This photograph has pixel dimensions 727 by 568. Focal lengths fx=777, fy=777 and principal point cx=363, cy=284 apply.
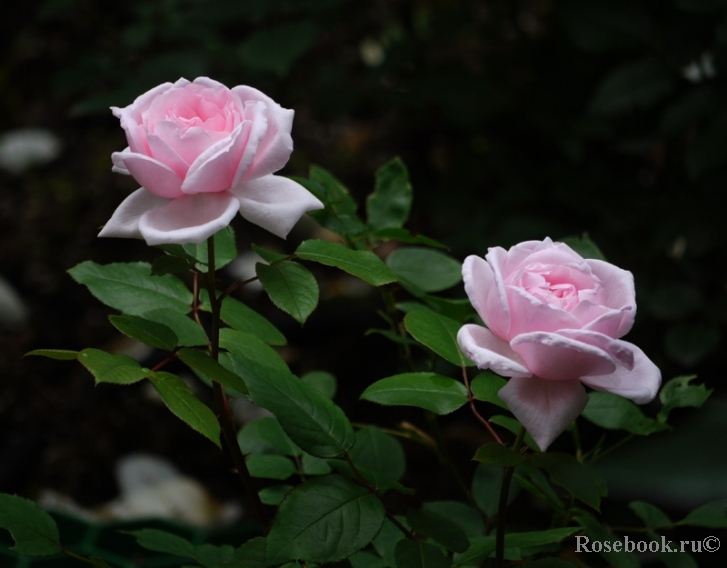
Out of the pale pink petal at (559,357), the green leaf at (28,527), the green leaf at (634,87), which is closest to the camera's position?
the pale pink petal at (559,357)

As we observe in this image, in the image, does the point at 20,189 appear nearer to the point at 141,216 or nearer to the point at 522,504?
the point at 522,504

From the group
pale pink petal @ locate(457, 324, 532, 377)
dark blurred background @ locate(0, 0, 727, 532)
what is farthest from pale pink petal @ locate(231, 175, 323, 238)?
dark blurred background @ locate(0, 0, 727, 532)

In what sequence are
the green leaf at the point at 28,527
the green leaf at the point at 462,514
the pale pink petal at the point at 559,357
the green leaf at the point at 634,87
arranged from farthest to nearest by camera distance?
the green leaf at the point at 634,87, the green leaf at the point at 462,514, the green leaf at the point at 28,527, the pale pink petal at the point at 559,357

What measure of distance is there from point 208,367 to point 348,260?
0.32ft

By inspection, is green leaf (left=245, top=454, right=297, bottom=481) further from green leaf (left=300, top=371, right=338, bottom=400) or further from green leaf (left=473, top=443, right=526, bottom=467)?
green leaf (left=473, top=443, right=526, bottom=467)

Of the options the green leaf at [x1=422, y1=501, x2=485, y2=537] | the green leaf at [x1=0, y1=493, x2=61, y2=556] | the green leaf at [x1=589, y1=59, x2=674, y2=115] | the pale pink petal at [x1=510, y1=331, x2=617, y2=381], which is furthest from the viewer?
the green leaf at [x1=589, y1=59, x2=674, y2=115]

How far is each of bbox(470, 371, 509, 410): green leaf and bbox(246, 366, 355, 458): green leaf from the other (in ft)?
0.23

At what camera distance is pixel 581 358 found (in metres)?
0.36

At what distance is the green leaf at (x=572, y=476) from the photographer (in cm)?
38

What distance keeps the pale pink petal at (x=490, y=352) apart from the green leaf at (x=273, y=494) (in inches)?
8.1

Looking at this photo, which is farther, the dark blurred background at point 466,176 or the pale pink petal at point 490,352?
the dark blurred background at point 466,176

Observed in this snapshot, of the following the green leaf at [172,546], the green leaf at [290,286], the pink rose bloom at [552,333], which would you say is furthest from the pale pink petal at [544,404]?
the green leaf at [172,546]

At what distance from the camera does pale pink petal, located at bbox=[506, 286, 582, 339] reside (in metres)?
0.36

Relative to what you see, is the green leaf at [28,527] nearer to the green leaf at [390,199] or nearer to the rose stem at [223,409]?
the rose stem at [223,409]
